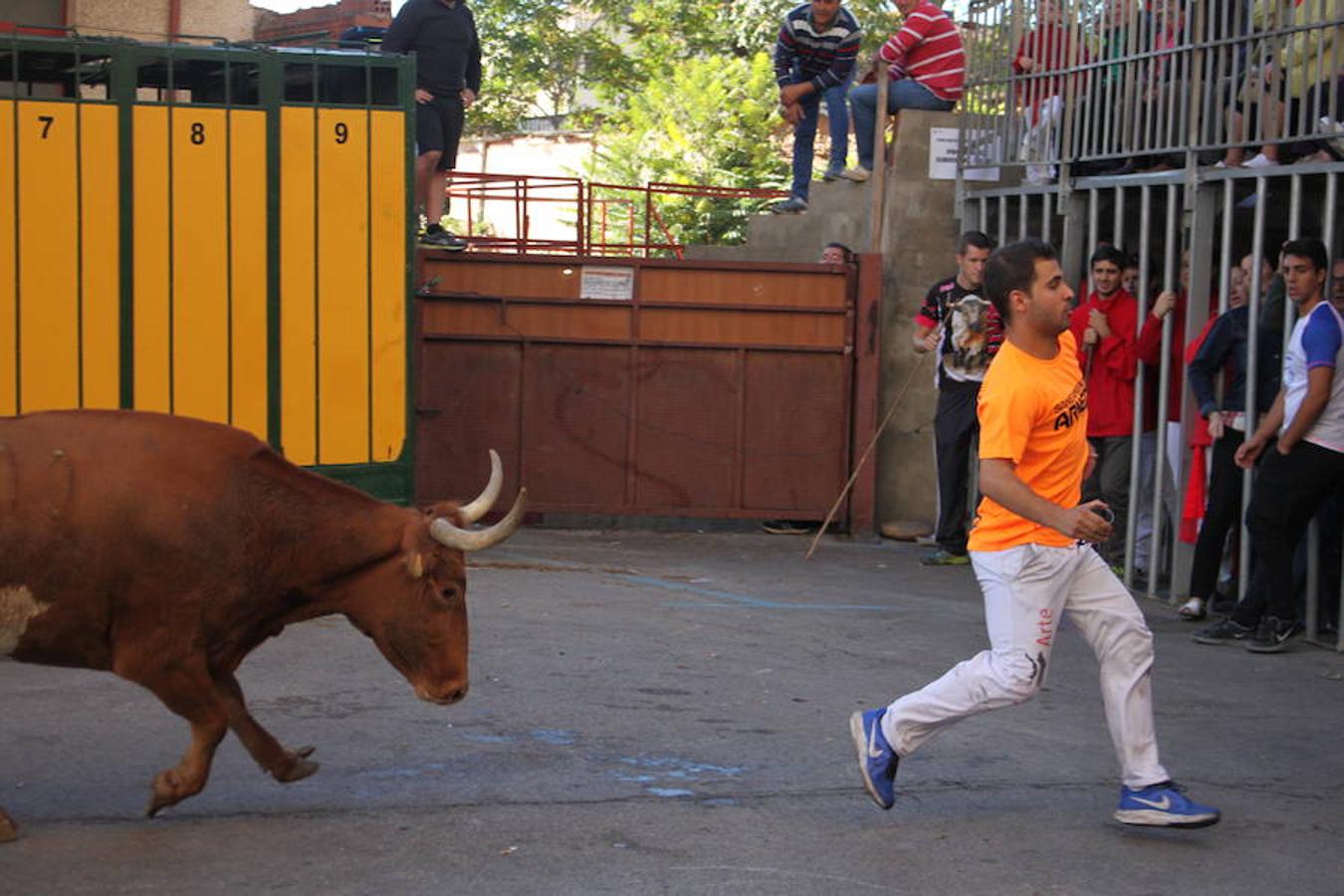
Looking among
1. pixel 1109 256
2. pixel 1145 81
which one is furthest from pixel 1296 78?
pixel 1109 256

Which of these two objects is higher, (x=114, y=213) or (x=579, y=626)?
(x=114, y=213)

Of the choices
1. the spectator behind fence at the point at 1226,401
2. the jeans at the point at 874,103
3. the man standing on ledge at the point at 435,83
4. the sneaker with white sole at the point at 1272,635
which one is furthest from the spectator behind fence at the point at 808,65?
the sneaker with white sole at the point at 1272,635

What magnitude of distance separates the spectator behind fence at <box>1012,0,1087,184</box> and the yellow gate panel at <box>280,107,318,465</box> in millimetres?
4707

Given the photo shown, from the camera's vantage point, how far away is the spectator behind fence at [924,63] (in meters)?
13.1

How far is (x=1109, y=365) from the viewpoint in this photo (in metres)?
10.8

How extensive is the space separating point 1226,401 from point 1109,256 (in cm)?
129

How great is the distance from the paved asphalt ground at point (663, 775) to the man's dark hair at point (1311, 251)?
193cm

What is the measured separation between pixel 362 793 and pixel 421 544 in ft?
2.87

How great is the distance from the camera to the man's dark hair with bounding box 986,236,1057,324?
5664 millimetres

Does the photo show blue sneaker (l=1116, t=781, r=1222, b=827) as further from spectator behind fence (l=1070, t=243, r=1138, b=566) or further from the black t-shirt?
the black t-shirt

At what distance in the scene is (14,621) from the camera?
17.1ft

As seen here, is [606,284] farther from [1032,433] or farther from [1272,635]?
[1032,433]

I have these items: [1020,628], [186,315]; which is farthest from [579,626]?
[1020,628]

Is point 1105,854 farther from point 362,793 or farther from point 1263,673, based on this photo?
point 1263,673
